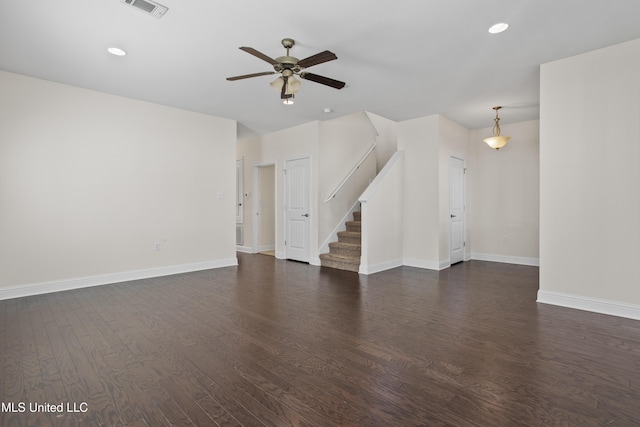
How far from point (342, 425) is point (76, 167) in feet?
15.3

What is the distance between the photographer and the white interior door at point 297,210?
20.5 feet

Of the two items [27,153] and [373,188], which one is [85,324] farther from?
[373,188]

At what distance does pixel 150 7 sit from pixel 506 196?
652 cm

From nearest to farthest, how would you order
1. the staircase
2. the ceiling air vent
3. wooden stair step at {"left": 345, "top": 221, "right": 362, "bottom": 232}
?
the ceiling air vent
the staircase
wooden stair step at {"left": 345, "top": 221, "right": 362, "bottom": 232}

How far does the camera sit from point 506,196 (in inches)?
252

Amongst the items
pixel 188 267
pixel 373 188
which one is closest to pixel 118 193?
pixel 188 267

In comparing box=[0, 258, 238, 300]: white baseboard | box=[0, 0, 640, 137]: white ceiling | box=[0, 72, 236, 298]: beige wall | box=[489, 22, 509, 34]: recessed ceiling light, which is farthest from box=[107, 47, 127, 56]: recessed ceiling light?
box=[489, 22, 509, 34]: recessed ceiling light

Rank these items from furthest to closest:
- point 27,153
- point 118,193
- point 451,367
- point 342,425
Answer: point 118,193
point 27,153
point 451,367
point 342,425

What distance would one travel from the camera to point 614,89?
127 inches

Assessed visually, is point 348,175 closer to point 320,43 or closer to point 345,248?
point 345,248

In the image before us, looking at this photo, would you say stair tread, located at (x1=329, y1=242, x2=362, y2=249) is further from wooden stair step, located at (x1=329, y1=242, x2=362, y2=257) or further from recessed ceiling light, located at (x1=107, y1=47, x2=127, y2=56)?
recessed ceiling light, located at (x1=107, y1=47, x2=127, y2=56)

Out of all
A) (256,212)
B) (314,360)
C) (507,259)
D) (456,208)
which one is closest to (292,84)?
(314,360)

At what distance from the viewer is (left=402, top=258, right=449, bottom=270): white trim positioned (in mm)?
5571

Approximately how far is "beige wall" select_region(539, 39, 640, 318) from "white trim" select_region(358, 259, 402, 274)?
234cm
